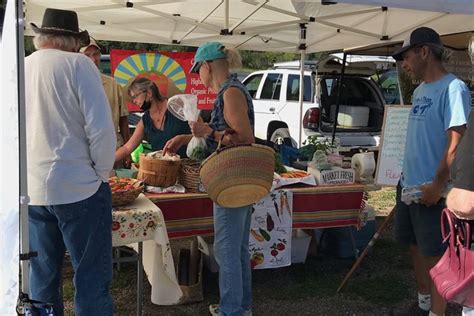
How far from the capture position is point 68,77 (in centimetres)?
210

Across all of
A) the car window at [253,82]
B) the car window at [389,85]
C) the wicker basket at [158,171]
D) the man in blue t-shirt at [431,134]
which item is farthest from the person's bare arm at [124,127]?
the car window at [253,82]

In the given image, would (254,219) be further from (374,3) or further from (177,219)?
(374,3)

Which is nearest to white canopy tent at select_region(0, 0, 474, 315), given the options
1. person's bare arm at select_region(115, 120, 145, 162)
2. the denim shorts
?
person's bare arm at select_region(115, 120, 145, 162)

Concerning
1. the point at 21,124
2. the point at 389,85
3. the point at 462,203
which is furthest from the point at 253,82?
Answer: the point at 462,203

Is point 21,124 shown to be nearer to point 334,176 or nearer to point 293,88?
point 334,176

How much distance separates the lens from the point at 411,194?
287 centimetres

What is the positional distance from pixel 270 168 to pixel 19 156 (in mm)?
1370

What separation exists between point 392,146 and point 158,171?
183cm

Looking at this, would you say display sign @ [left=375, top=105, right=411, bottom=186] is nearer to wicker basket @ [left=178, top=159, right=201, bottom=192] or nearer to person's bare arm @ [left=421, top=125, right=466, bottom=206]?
person's bare arm @ [left=421, top=125, right=466, bottom=206]

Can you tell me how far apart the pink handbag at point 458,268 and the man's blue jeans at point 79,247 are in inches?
56.8

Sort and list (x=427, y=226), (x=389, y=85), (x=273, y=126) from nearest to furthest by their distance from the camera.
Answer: (x=427, y=226)
(x=389, y=85)
(x=273, y=126)

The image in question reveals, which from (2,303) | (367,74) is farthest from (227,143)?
(367,74)

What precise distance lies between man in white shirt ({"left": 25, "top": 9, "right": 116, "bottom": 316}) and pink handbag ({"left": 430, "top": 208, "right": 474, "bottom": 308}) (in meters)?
1.43

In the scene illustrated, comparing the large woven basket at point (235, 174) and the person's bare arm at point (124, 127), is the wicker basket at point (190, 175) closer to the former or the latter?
the large woven basket at point (235, 174)
